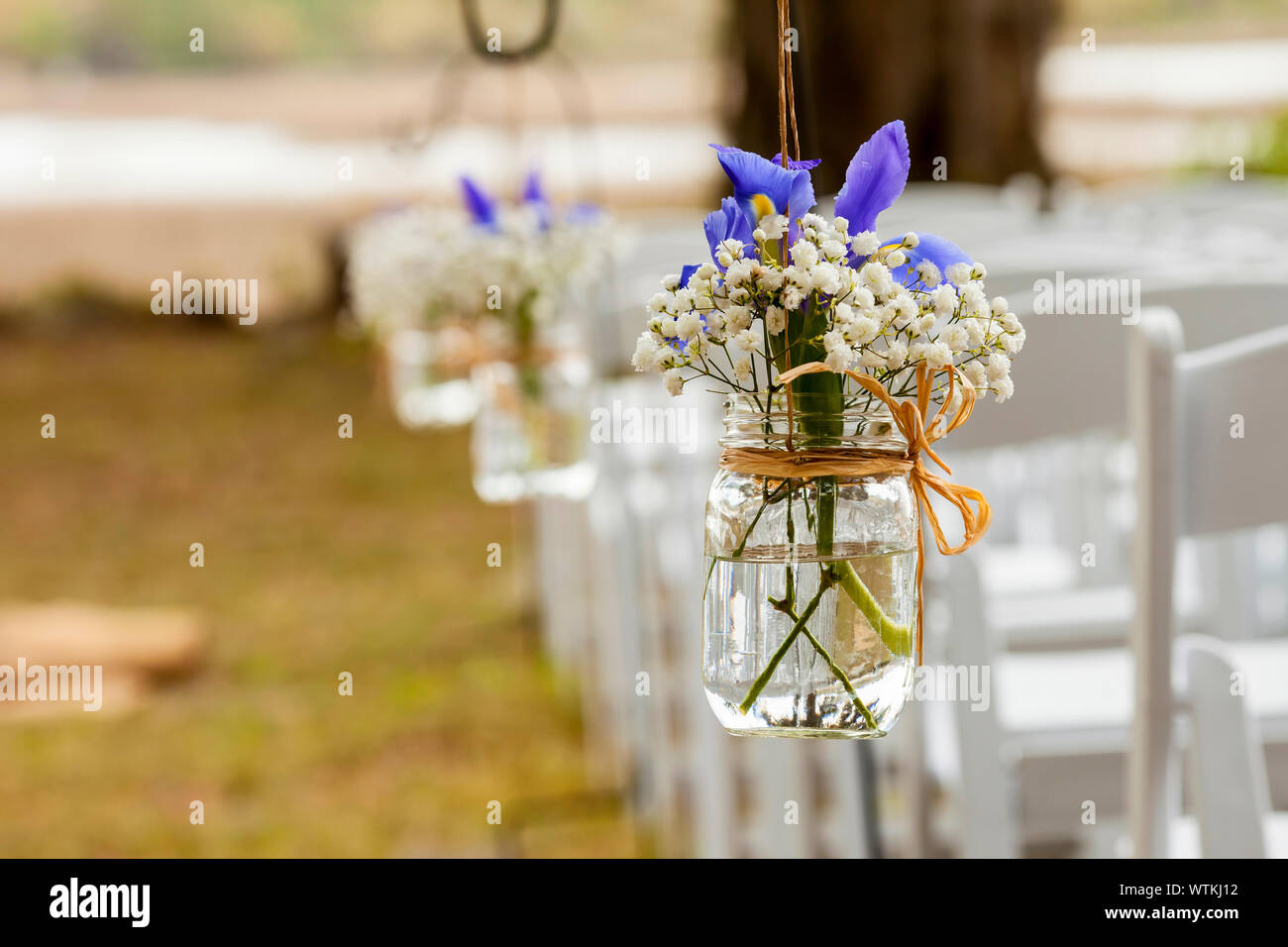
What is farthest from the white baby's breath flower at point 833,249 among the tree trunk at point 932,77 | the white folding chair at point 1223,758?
the tree trunk at point 932,77

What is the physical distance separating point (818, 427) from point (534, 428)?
148cm

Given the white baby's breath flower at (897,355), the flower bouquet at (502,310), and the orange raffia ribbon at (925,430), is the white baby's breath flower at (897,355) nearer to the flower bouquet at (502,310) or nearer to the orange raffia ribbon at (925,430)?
the orange raffia ribbon at (925,430)

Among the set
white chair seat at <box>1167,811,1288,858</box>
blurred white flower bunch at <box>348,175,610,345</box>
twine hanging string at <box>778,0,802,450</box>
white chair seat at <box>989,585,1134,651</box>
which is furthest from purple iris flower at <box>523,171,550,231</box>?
twine hanging string at <box>778,0,802,450</box>

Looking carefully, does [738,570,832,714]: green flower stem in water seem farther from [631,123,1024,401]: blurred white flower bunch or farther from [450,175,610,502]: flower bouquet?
[450,175,610,502]: flower bouquet

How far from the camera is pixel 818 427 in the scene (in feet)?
2.17

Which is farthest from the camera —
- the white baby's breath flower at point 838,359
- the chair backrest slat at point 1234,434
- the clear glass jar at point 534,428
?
the clear glass jar at point 534,428

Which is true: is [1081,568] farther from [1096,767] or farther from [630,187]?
[630,187]

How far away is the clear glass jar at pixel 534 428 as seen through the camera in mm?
2115

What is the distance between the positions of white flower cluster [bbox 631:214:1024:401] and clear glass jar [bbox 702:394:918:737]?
0.03m

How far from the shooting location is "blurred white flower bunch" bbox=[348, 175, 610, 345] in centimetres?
200

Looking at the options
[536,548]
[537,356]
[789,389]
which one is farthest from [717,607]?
[536,548]

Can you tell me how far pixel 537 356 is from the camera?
2100 mm

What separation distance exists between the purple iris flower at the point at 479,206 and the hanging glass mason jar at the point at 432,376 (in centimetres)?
17
